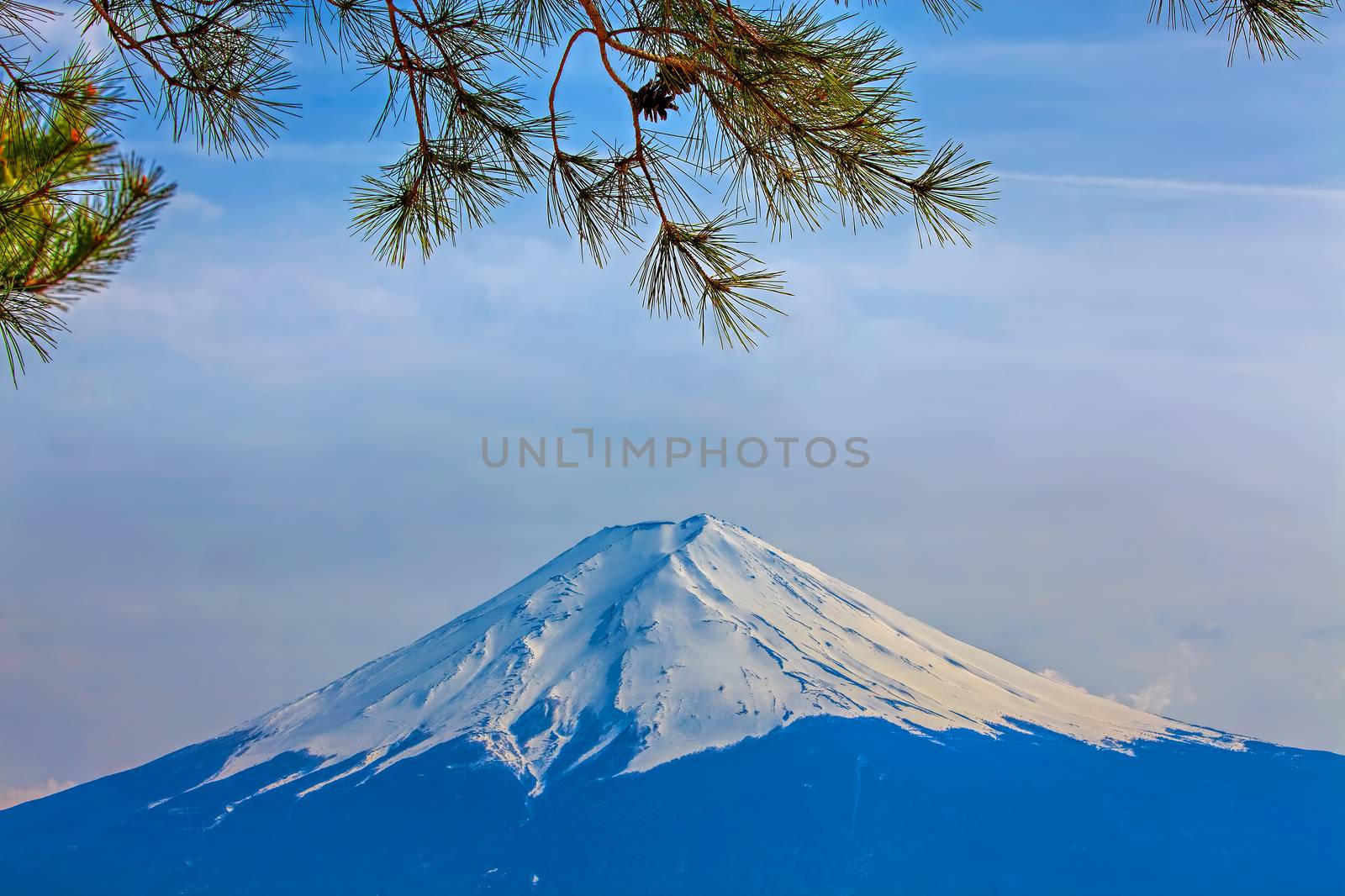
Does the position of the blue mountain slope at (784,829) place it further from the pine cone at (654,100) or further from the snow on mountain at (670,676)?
the pine cone at (654,100)

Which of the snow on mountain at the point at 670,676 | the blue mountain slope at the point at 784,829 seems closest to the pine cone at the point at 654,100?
the blue mountain slope at the point at 784,829

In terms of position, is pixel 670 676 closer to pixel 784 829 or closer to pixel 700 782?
pixel 700 782

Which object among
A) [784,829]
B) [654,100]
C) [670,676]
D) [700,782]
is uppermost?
[654,100]

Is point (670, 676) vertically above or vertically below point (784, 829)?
above

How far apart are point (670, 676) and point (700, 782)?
5.57ft

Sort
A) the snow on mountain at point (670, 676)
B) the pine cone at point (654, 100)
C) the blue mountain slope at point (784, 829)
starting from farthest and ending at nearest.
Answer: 1. the snow on mountain at point (670, 676)
2. the blue mountain slope at point (784, 829)
3. the pine cone at point (654, 100)

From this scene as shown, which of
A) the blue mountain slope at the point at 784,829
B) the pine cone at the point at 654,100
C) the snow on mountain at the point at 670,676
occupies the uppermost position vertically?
the pine cone at the point at 654,100

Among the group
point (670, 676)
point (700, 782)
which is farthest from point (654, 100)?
point (670, 676)

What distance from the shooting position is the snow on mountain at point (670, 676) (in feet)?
47.3

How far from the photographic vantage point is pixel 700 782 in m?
13.6

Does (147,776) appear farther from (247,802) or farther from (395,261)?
(395,261)

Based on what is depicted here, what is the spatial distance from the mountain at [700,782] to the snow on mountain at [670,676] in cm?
4

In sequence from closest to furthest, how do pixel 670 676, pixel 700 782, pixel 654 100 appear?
pixel 654 100
pixel 700 782
pixel 670 676

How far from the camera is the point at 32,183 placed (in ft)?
6.59
